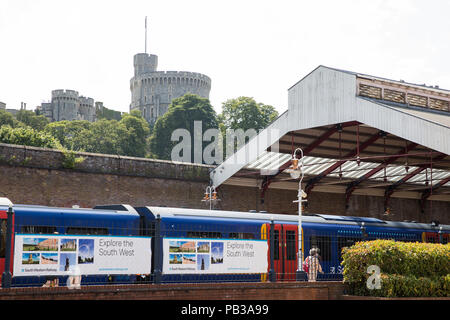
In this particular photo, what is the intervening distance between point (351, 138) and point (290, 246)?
11580 mm

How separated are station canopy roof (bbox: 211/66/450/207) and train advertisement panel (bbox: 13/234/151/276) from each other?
1350 cm

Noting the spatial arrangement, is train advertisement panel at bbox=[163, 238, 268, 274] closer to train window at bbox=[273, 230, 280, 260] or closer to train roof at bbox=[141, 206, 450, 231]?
train roof at bbox=[141, 206, 450, 231]

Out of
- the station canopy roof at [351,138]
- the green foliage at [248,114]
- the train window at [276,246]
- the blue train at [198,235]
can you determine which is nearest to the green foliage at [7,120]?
the green foliage at [248,114]

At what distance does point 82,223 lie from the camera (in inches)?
722

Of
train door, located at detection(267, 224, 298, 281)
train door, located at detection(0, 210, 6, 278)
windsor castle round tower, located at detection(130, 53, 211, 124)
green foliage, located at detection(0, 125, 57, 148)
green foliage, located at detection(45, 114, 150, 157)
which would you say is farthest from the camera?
windsor castle round tower, located at detection(130, 53, 211, 124)

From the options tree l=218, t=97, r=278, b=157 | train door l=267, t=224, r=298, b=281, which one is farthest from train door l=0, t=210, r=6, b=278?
tree l=218, t=97, r=278, b=157

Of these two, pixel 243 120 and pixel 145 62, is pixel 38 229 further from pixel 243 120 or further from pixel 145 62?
pixel 145 62

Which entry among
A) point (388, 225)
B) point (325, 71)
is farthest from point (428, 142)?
point (325, 71)

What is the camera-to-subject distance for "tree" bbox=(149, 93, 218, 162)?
8675cm

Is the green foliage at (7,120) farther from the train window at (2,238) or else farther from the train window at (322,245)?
the train window at (2,238)

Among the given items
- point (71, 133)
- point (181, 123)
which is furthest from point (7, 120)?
point (181, 123)

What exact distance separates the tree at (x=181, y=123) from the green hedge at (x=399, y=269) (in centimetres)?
6909

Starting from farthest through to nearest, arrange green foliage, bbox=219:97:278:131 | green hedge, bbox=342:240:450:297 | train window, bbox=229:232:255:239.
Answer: green foliage, bbox=219:97:278:131
train window, bbox=229:232:255:239
green hedge, bbox=342:240:450:297
